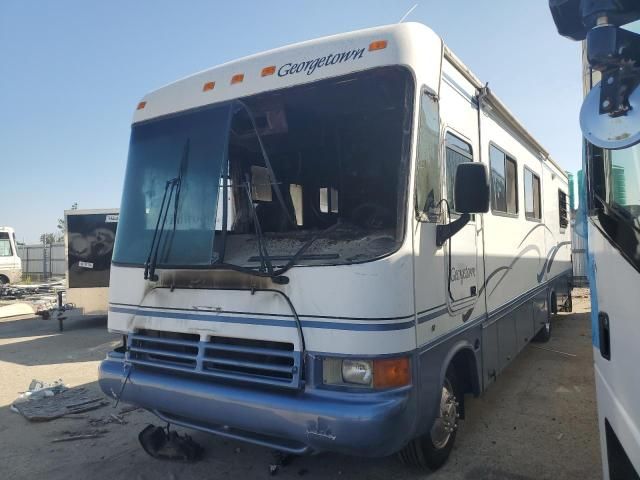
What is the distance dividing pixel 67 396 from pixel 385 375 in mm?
4681

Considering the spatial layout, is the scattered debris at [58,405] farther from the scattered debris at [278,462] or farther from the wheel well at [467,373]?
the wheel well at [467,373]

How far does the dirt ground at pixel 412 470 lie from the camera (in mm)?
3836

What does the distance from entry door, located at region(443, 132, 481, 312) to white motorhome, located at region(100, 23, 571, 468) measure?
0.02 m

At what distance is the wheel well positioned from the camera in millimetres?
4082

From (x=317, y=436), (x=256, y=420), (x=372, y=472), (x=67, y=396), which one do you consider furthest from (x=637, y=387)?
(x=67, y=396)

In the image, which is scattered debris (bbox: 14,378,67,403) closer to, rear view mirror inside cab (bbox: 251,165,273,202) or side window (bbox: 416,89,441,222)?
rear view mirror inside cab (bbox: 251,165,273,202)

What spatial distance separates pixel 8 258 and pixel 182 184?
65.9 ft

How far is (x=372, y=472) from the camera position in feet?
12.4

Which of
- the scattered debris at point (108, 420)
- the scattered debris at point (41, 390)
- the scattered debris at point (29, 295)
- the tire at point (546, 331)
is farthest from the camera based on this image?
the scattered debris at point (29, 295)

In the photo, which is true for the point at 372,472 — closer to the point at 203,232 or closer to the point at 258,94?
the point at 203,232

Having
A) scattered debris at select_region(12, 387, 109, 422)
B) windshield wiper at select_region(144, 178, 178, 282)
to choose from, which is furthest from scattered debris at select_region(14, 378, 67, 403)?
windshield wiper at select_region(144, 178, 178, 282)

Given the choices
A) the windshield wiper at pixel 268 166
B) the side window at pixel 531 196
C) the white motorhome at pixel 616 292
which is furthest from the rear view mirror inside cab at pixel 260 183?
the side window at pixel 531 196

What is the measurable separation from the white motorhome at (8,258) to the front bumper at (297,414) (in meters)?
19.9

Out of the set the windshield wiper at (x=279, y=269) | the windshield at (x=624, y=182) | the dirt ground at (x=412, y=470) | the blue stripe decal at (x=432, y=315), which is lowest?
the dirt ground at (x=412, y=470)
